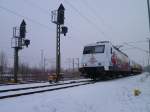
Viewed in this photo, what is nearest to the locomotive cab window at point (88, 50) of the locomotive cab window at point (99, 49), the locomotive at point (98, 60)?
the locomotive at point (98, 60)

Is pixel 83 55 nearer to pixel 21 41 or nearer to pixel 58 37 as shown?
pixel 58 37

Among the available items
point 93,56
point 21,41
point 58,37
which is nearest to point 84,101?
point 93,56

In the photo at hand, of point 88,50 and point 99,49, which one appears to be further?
point 88,50

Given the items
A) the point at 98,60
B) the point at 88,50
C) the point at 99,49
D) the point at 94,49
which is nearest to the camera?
the point at 98,60

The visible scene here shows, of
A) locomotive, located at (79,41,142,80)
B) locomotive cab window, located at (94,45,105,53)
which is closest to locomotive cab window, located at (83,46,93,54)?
locomotive, located at (79,41,142,80)

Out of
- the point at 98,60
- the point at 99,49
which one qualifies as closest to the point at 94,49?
the point at 99,49

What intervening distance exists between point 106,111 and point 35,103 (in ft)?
9.24

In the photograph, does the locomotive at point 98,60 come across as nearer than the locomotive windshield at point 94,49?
Yes

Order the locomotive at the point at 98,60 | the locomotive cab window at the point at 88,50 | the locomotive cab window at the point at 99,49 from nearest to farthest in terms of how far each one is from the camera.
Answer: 1. the locomotive at the point at 98,60
2. the locomotive cab window at the point at 99,49
3. the locomotive cab window at the point at 88,50

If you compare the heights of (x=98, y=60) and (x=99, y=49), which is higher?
(x=99, y=49)

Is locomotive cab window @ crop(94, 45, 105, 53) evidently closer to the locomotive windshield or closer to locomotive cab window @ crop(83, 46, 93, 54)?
the locomotive windshield

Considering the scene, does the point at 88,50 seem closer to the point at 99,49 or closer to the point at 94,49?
the point at 94,49

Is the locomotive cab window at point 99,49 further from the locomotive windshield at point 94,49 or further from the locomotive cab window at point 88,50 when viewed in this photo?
the locomotive cab window at point 88,50

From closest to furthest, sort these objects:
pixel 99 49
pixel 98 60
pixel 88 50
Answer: pixel 98 60, pixel 99 49, pixel 88 50
